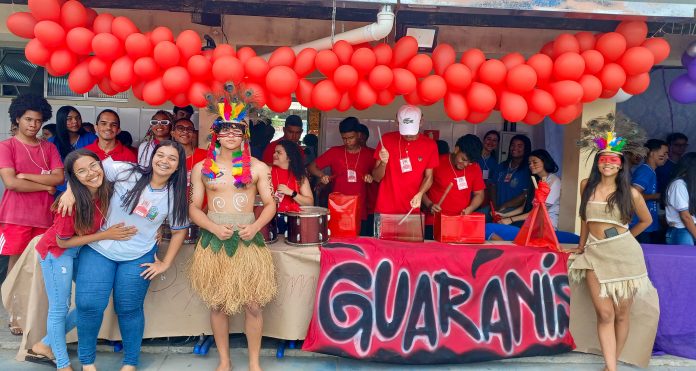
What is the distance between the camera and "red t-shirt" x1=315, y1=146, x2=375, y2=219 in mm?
5371

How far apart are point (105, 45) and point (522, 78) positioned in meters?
3.11

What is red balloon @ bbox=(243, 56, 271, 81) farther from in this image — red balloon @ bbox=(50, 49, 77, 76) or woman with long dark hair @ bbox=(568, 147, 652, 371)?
woman with long dark hair @ bbox=(568, 147, 652, 371)

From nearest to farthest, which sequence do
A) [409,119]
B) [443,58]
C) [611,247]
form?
[611,247], [443,58], [409,119]

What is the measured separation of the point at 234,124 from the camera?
3.66 meters

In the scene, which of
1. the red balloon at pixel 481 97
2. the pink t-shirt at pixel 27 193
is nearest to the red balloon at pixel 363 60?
the red balloon at pixel 481 97

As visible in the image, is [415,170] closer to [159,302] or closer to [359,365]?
[359,365]

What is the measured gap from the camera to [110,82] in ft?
14.1

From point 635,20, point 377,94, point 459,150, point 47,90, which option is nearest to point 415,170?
point 459,150

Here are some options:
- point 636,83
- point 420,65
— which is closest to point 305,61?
point 420,65

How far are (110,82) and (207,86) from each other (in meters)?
0.79

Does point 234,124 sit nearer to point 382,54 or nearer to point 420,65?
point 382,54

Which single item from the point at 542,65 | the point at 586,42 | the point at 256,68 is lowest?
the point at 256,68

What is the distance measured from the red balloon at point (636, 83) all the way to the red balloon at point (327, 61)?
92.8 inches

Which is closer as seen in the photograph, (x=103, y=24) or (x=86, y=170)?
(x=86, y=170)
